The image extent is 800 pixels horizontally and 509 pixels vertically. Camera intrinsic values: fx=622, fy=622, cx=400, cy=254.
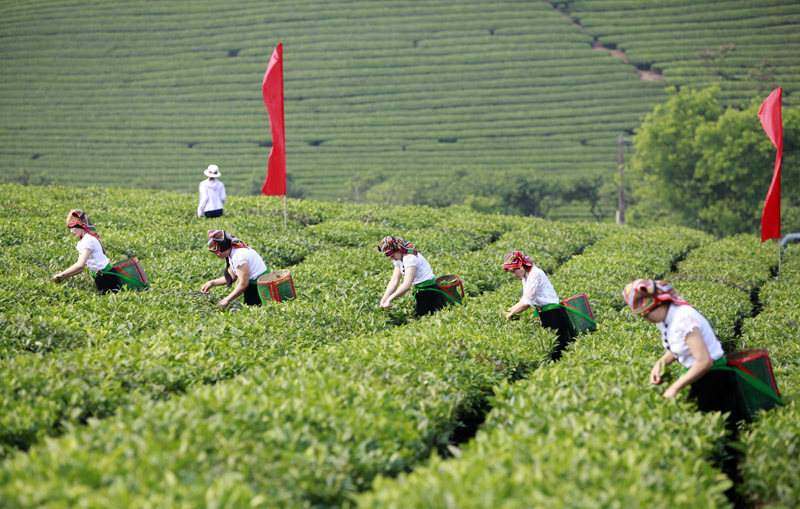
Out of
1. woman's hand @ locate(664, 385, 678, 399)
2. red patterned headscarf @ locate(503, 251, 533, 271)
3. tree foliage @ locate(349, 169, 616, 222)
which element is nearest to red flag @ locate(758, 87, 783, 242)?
red patterned headscarf @ locate(503, 251, 533, 271)

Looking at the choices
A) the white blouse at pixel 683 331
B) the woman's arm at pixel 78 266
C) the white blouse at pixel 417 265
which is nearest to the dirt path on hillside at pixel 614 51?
the white blouse at pixel 417 265

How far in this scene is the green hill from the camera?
67.7 meters

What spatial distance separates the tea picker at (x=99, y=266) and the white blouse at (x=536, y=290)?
6070 millimetres

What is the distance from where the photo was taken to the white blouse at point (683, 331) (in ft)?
17.3

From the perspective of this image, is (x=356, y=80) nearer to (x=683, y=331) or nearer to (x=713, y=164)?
(x=713, y=164)

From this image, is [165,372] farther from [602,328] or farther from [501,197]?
[501,197]

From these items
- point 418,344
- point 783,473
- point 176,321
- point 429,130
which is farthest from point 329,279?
point 429,130

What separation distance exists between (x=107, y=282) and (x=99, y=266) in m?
0.29

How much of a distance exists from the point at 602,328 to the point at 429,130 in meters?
66.0

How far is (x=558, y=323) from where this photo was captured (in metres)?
8.58

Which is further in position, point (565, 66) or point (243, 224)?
point (565, 66)

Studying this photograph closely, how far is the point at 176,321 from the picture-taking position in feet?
27.3

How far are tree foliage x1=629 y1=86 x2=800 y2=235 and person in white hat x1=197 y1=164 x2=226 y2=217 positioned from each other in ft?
112

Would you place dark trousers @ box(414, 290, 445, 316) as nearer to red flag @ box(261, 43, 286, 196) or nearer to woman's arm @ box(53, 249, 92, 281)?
woman's arm @ box(53, 249, 92, 281)
